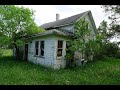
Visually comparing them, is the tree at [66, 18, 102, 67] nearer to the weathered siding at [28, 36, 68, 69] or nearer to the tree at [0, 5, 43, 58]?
the weathered siding at [28, 36, 68, 69]

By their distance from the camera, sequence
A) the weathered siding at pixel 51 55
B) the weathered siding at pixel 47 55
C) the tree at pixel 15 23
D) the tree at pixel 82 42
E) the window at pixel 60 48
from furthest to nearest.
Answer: the tree at pixel 15 23 < the window at pixel 60 48 < the tree at pixel 82 42 < the weathered siding at pixel 47 55 < the weathered siding at pixel 51 55

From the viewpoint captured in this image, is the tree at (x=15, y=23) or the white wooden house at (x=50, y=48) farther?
the tree at (x=15, y=23)

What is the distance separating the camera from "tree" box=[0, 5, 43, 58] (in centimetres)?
1626

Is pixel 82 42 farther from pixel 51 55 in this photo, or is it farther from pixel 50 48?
pixel 51 55

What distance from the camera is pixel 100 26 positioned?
29.8 meters

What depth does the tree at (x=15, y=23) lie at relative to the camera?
1626 cm

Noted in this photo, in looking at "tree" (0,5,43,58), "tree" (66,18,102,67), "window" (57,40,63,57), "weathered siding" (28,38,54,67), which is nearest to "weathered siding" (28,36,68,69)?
"weathered siding" (28,38,54,67)

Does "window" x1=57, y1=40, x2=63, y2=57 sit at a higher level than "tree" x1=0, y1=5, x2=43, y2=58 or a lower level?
lower

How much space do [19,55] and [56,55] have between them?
23.7 feet

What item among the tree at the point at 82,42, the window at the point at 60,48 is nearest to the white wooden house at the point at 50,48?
the window at the point at 60,48

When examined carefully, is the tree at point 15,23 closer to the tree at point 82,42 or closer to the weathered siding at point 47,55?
the weathered siding at point 47,55

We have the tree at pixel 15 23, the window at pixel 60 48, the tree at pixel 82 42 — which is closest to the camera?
the tree at pixel 82 42

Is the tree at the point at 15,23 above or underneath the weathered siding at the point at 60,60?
above

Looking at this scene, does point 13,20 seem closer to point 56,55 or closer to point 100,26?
point 56,55
